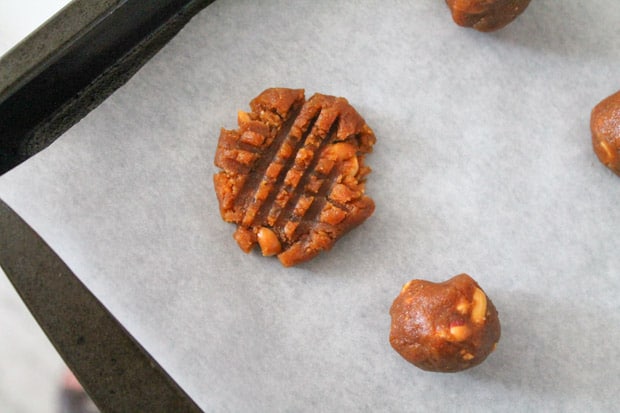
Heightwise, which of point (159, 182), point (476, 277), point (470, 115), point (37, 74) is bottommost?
point (476, 277)

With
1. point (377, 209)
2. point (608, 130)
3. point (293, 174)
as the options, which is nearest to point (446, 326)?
point (377, 209)

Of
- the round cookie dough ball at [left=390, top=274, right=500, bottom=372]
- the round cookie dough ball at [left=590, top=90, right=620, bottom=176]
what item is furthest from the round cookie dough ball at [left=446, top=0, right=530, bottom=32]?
the round cookie dough ball at [left=390, top=274, right=500, bottom=372]

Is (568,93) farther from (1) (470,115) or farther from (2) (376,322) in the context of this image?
(2) (376,322)

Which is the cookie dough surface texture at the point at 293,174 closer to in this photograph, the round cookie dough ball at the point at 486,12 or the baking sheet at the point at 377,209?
the baking sheet at the point at 377,209

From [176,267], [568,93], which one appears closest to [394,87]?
[568,93]

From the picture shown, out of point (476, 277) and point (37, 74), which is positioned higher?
point (37, 74)

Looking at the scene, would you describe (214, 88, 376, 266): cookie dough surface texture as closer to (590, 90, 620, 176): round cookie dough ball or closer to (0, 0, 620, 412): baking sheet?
(0, 0, 620, 412): baking sheet

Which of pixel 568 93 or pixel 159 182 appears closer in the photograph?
pixel 159 182

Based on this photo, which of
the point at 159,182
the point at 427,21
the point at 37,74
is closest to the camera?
the point at 37,74
